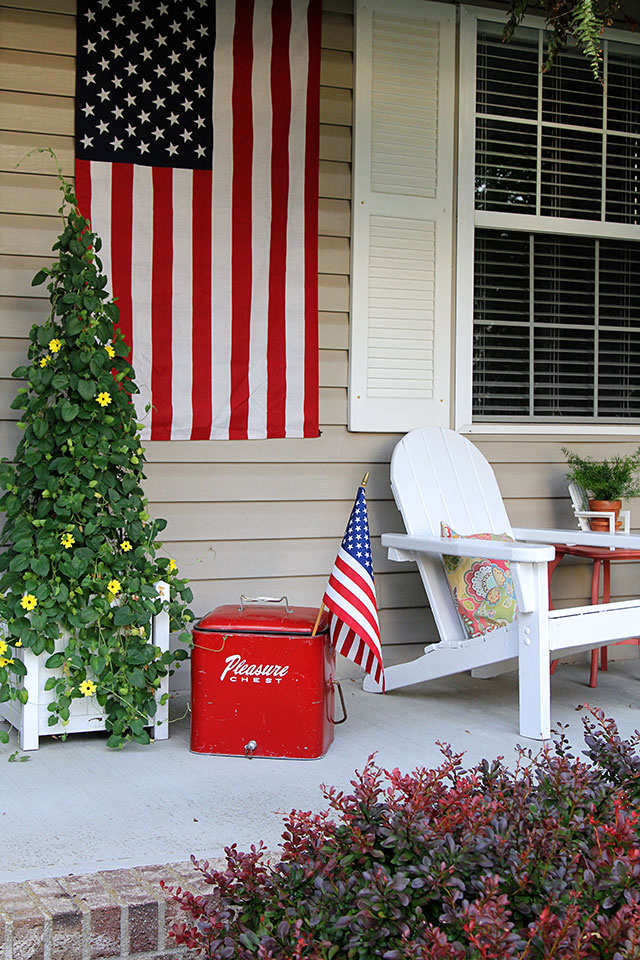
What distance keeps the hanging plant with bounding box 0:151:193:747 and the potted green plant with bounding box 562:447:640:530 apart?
74.6 inches

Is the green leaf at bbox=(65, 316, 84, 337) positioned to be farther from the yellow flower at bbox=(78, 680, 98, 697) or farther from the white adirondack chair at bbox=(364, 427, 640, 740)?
the white adirondack chair at bbox=(364, 427, 640, 740)

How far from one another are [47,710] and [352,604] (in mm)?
968

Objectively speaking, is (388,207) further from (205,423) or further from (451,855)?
(451,855)

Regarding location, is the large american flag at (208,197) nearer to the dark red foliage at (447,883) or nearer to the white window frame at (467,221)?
the white window frame at (467,221)

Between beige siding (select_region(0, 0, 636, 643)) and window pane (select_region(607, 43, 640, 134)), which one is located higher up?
window pane (select_region(607, 43, 640, 134))

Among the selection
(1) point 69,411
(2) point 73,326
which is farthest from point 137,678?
(2) point 73,326

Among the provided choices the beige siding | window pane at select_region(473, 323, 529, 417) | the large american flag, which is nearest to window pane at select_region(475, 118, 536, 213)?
window pane at select_region(473, 323, 529, 417)

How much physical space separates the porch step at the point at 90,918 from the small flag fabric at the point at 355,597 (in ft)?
3.80

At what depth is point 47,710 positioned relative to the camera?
9.98ft

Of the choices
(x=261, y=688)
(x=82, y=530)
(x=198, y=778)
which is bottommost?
(x=198, y=778)

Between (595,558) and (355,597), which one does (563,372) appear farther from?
(355,597)

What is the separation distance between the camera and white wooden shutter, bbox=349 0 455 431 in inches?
160

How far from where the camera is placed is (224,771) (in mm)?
A: 2898

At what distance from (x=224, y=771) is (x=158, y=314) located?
5.64 feet
